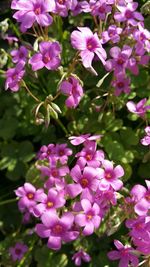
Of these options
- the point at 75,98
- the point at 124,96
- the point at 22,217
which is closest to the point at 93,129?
the point at 124,96

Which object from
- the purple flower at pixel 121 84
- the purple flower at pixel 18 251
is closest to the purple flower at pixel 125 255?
the purple flower at pixel 18 251

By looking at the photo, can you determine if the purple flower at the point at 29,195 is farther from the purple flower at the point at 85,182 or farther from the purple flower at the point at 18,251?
the purple flower at the point at 18,251

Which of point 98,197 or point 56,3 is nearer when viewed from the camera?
point 98,197

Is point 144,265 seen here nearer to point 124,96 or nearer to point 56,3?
point 124,96

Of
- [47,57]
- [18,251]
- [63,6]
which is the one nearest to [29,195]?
[18,251]

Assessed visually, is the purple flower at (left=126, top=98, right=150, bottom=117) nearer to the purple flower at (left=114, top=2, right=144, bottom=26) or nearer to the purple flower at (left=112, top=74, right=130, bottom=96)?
the purple flower at (left=112, top=74, right=130, bottom=96)

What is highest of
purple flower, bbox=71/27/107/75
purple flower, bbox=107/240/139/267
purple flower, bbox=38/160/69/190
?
purple flower, bbox=71/27/107/75

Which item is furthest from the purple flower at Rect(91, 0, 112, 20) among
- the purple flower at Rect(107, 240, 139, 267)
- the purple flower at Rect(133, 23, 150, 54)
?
the purple flower at Rect(107, 240, 139, 267)

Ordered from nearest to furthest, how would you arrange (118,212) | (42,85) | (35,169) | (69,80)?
(118,212) < (69,80) < (35,169) < (42,85)
